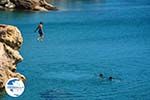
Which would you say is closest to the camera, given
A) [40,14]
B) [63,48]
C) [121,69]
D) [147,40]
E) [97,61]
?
[121,69]

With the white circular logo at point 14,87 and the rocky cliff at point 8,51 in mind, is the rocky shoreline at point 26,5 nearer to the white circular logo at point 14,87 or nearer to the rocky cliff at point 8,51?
the rocky cliff at point 8,51

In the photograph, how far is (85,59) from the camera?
2411 inches

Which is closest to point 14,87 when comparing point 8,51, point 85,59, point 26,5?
point 8,51

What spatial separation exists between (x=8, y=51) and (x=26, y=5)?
86098 mm

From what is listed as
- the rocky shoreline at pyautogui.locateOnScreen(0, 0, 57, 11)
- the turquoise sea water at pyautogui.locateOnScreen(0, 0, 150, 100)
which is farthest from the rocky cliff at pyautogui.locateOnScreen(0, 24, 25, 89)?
the rocky shoreline at pyautogui.locateOnScreen(0, 0, 57, 11)

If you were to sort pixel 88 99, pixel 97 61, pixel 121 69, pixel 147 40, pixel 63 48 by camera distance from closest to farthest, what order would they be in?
1. pixel 88 99
2. pixel 121 69
3. pixel 97 61
4. pixel 63 48
5. pixel 147 40

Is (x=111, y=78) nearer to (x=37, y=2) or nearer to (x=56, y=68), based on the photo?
(x=56, y=68)

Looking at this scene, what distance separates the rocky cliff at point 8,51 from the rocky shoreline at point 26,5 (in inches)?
3258

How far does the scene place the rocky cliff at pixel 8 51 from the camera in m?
44.2

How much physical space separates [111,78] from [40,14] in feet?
242

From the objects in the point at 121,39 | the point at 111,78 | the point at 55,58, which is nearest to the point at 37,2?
the point at 121,39

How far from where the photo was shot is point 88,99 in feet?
142

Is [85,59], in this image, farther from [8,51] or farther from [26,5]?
[26,5]

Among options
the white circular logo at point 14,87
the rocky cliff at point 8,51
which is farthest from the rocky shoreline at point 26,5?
the white circular logo at point 14,87
